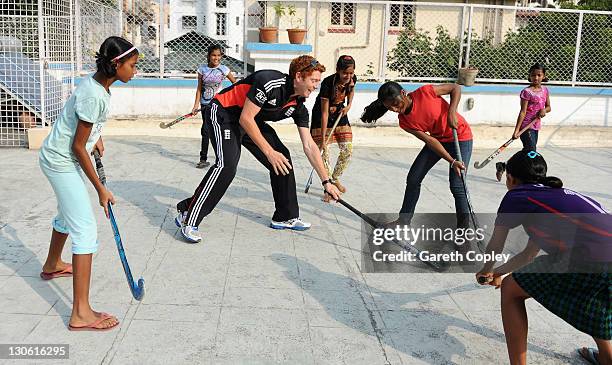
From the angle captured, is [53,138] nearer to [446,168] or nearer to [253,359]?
[253,359]

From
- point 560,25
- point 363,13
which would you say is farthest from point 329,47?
point 560,25

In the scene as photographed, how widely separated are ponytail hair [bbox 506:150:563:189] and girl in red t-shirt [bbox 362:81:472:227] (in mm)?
1789

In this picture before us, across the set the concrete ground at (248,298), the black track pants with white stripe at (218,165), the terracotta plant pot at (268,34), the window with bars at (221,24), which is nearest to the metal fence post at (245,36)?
the terracotta plant pot at (268,34)

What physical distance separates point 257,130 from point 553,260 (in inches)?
98.1

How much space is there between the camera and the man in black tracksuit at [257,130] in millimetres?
4691

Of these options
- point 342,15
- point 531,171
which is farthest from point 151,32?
point 531,171

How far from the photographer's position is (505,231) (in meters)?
3.00

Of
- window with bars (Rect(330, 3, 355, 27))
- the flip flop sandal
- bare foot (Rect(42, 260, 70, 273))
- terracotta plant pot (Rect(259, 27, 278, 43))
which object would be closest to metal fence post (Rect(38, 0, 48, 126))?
terracotta plant pot (Rect(259, 27, 278, 43))

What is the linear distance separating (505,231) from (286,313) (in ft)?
4.85

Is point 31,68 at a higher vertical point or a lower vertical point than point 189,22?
lower

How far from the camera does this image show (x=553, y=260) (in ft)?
9.55

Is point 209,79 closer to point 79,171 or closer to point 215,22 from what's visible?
point 215,22

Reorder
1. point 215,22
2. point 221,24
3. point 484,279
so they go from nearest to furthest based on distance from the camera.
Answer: point 484,279, point 215,22, point 221,24

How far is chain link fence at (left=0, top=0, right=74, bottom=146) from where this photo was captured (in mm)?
8664
